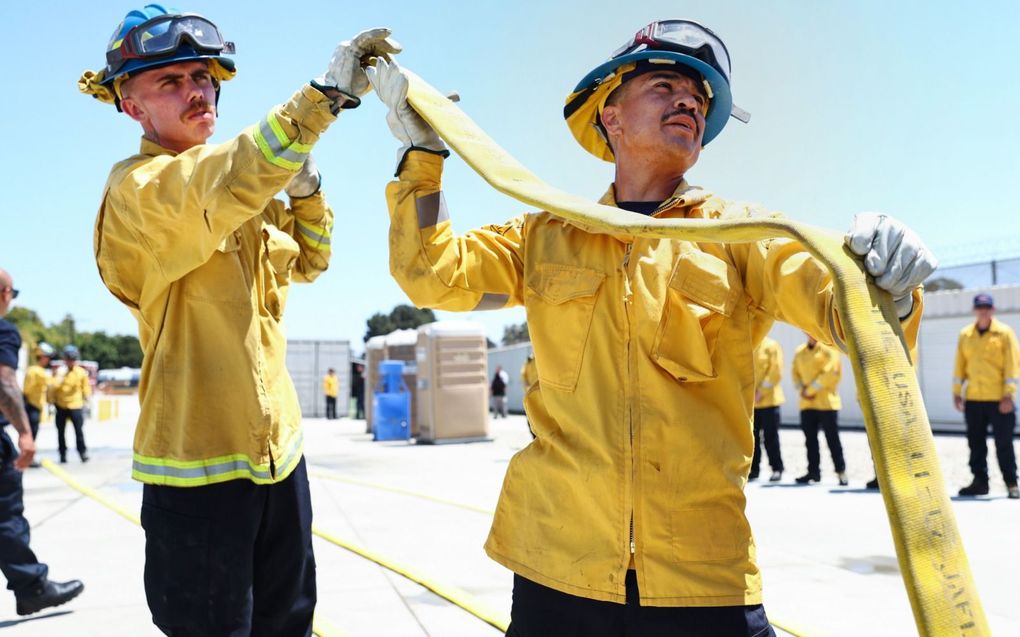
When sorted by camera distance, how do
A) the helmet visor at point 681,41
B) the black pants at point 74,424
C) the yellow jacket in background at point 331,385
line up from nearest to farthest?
the helmet visor at point 681,41 → the black pants at point 74,424 → the yellow jacket in background at point 331,385

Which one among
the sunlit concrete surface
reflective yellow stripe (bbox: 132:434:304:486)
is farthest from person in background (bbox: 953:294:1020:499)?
reflective yellow stripe (bbox: 132:434:304:486)

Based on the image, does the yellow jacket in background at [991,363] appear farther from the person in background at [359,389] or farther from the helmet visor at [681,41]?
the person in background at [359,389]

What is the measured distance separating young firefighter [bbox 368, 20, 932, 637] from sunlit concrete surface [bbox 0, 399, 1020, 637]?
87.3 inches

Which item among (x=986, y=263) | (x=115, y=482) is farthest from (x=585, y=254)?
(x=986, y=263)

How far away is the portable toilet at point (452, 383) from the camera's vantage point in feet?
53.6

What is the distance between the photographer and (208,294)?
248cm

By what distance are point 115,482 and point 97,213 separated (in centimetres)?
909

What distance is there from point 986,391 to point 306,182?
8.04 metres

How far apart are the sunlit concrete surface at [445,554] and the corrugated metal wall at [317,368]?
19.3 meters

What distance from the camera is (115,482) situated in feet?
33.9

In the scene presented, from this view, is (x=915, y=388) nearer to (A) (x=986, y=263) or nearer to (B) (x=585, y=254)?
(B) (x=585, y=254)

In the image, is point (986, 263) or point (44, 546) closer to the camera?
point (44, 546)

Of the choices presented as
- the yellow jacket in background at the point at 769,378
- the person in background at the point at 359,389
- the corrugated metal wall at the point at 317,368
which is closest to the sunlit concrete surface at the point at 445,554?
the yellow jacket in background at the point at 769,378

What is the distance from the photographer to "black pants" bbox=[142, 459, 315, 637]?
7.63 feet
